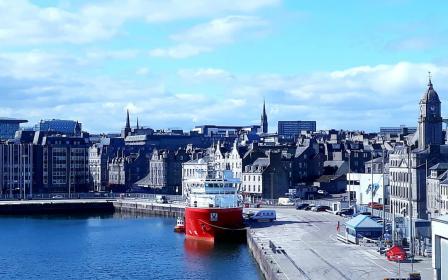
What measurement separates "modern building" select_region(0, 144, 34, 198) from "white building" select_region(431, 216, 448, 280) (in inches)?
4999

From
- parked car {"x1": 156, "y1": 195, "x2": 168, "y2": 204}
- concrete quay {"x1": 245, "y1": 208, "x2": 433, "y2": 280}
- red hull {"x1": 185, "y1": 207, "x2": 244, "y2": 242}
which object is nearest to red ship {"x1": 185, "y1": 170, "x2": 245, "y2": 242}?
red hull {"x1": 185, "y1": 207, "x2": 244, "y2": 242}

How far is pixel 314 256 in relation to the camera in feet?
218

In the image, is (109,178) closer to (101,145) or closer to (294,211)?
(101,145)

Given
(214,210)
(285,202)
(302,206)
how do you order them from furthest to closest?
1. (285,202)
2. (302,206)
3. (214,210)

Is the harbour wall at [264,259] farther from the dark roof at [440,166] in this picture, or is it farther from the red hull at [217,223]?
the dark roof at [440,166]

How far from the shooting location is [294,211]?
11150cm

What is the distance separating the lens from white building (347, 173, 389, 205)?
375 ft

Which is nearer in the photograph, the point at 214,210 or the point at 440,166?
the point at 214,210

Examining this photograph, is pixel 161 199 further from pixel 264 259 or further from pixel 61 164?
pixel 264 259

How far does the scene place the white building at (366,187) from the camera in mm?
114363

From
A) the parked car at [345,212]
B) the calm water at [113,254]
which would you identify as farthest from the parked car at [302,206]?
the calm water at [113,254]

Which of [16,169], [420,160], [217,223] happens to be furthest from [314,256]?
[16,169]

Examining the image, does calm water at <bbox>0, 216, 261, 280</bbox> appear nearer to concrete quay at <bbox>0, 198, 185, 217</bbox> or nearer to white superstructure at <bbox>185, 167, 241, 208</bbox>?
white superstructure at <bbox>185, 167, 241, 208</bbox>

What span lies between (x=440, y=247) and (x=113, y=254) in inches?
1530
